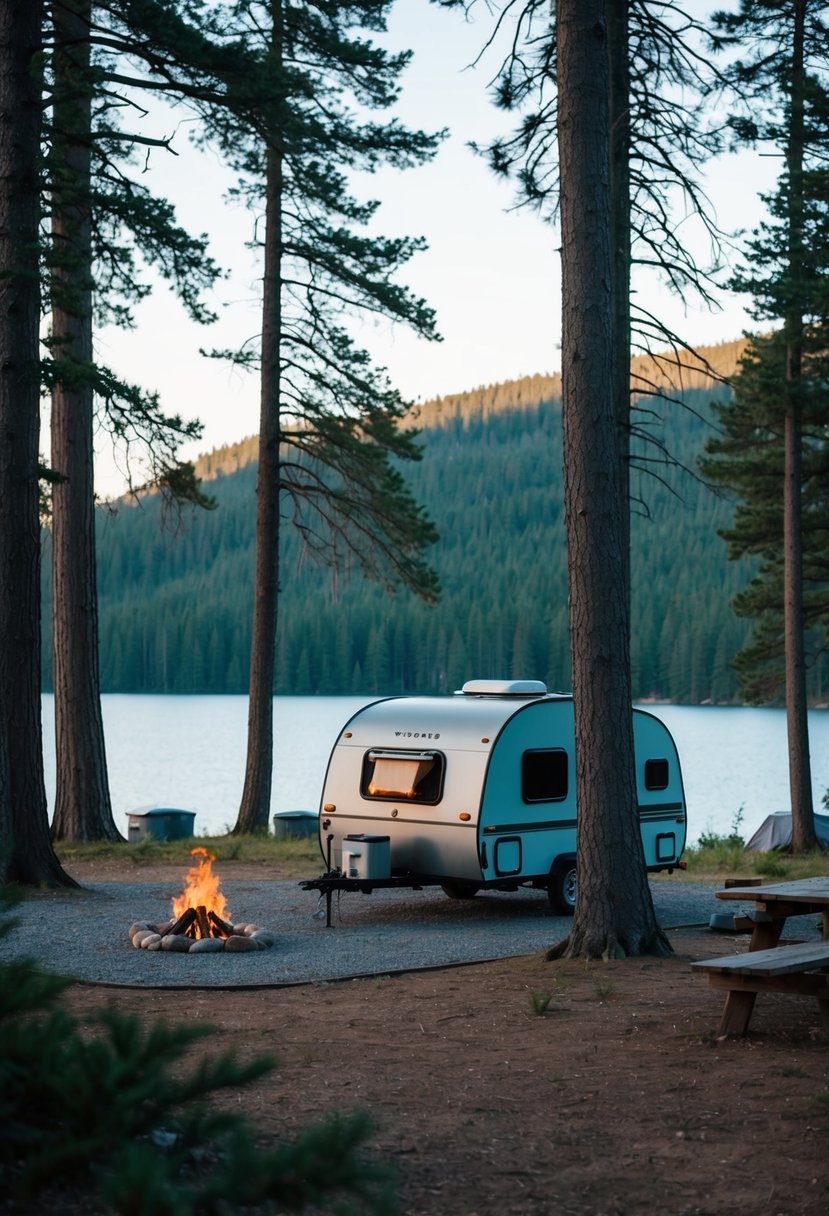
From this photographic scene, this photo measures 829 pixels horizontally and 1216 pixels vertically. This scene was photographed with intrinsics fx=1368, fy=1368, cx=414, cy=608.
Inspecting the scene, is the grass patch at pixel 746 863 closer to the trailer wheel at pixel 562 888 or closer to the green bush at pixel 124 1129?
the trailer wheel at pixel 562 888

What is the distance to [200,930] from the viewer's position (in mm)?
10055

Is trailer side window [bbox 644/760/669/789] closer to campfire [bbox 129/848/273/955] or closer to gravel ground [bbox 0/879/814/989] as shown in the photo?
gravel ground [bbox 0/879/814/989]

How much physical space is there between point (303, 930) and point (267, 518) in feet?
27.8

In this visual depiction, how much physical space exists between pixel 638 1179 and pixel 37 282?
30.6ft

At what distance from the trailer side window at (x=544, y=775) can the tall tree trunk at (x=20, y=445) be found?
166 inches

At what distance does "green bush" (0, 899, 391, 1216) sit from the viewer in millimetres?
2893

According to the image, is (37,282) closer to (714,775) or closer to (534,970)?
(534,970)

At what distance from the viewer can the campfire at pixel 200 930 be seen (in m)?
9.76

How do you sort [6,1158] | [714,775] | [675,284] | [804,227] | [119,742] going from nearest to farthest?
[6,1158] < [675,284] < [804,227] < [714,775] < [119,742]

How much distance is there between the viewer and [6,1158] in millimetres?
3432

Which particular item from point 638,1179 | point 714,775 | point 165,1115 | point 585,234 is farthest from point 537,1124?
point 714,775

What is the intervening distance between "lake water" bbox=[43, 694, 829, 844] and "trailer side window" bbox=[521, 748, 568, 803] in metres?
9.91

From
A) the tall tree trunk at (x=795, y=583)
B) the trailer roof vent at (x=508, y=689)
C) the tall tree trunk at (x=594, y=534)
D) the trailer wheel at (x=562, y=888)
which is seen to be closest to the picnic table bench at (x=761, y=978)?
the tall tree trunk at (x=594, y=534)

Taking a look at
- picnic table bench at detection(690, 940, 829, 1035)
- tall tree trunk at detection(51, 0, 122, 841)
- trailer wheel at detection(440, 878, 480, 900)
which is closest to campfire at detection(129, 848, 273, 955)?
trailer wheel at detection(440, 878, 480, 900)
